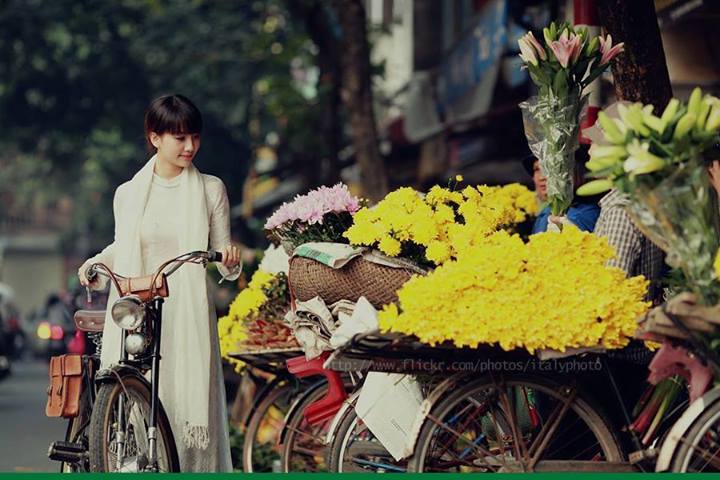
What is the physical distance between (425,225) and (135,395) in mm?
1440

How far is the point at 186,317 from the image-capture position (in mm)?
7328

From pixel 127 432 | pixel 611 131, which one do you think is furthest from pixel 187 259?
pixel 611 131

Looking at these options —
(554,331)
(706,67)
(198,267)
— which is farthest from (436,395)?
(706,67)

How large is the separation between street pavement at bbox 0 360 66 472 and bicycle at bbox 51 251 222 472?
5.02 m

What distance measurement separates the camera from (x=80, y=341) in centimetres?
1239

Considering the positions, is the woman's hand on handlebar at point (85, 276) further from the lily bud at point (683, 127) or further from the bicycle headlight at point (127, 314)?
the lily bud at point (683, 127)

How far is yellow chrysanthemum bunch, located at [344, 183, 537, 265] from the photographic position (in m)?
7.03

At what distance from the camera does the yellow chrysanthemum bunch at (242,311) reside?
358 inches

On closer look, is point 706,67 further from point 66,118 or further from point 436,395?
point 66,118

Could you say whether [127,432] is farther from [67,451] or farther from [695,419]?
[695,419]

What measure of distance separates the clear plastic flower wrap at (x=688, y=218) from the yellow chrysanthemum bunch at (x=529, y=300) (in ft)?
1.40

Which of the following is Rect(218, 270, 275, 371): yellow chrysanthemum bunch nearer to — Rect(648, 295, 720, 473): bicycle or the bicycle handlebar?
the bicycle handlebar

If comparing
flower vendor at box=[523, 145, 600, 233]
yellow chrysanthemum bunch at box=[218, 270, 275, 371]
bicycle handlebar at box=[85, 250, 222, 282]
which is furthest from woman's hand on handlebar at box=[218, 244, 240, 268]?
yellow chrysanthemum bunch at box=[218, 270, 275, 371]

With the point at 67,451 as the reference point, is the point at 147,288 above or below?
above
